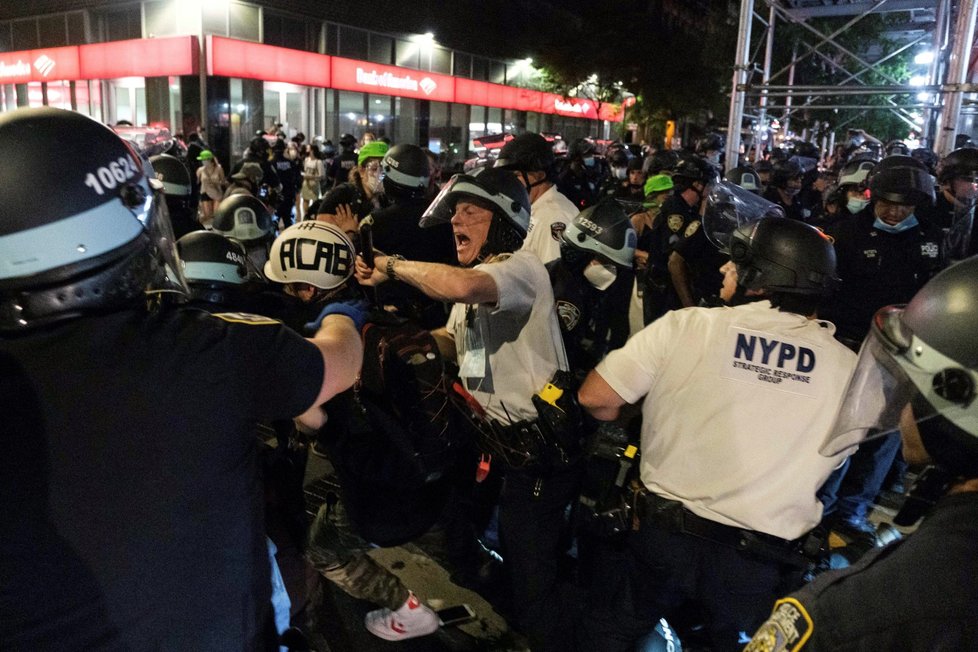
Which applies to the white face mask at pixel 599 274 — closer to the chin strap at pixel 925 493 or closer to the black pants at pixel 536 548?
the black pants at pixel 536 548

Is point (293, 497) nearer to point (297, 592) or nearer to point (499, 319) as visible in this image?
point (297, 592)

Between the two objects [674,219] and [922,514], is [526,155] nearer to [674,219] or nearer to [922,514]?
[674,219]

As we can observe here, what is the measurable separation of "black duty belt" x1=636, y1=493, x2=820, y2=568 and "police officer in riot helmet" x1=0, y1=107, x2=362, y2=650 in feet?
Answer: 4.88

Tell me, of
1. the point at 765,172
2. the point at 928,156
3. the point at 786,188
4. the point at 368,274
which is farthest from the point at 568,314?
the point at 928,156

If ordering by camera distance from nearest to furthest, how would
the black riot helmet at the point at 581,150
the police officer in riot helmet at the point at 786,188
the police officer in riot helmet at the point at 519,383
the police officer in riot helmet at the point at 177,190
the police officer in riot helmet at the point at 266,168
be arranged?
the police officer in riot helmet at the point at 519,383
the police officer in riot helmet at the point at 177,190
the police officer in riot helmet at the point at 786,188
the black riot helmet at the point at 581,150
the police officer in riot helmet at the point at 266,168

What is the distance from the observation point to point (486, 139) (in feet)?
52.0

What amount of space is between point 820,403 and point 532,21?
110 feet

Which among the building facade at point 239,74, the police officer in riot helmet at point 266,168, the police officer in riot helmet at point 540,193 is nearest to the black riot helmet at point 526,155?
the police officer in riot helmet at point 540,193

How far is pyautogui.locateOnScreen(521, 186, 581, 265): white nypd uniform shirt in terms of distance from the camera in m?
5.07

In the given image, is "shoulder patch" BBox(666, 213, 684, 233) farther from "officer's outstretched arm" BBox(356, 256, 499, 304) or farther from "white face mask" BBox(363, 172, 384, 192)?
"officer's outstretched arm" BBox(356, 256, 499, 304)

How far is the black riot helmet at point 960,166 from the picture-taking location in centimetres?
636

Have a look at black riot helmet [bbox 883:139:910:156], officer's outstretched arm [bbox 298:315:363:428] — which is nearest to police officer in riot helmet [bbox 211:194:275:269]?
officer's outstretched arm [bbox 298:315:363:428]

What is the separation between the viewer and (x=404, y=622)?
3367 millimetres

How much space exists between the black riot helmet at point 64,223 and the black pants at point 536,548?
6.48ft
